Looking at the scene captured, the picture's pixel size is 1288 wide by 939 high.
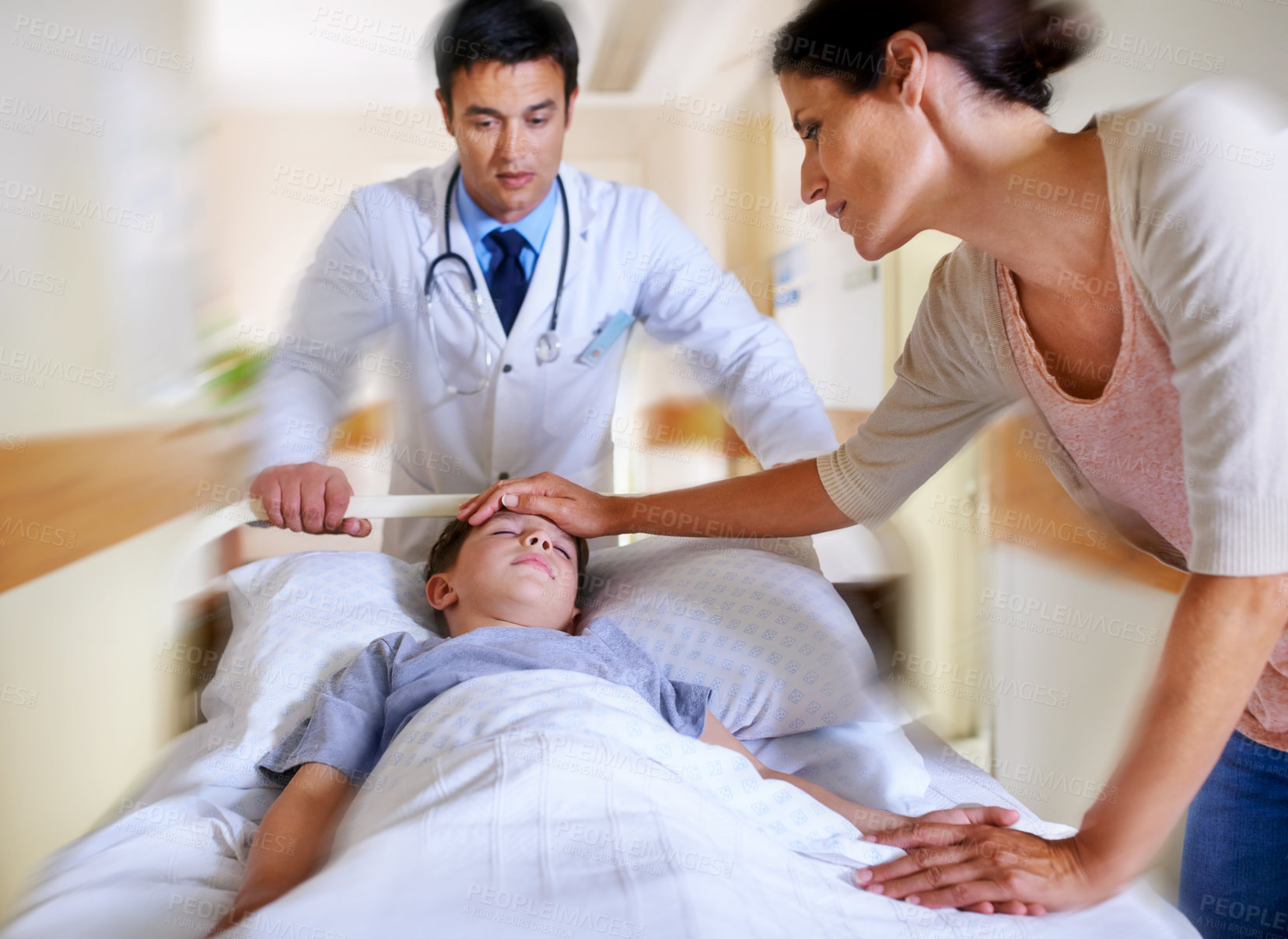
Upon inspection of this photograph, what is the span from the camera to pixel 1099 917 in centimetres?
87

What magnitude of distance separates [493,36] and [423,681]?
1.05 metres

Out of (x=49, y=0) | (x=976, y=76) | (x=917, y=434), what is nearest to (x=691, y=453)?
(x=49, y=0)

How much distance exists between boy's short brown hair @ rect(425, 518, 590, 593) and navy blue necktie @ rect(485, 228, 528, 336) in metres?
0.48

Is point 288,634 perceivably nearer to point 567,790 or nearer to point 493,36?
point 567,790

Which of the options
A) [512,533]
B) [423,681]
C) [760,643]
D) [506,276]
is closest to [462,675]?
[423,681]

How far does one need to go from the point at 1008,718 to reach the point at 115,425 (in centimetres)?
234

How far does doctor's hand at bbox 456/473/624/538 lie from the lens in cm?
138

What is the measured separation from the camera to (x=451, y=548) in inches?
55.4

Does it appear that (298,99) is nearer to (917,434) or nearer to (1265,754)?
(917,434)

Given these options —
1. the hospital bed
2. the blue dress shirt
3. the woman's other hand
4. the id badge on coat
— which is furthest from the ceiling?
the woman's other hand

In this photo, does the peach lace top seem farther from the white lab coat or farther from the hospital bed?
the white lab coat

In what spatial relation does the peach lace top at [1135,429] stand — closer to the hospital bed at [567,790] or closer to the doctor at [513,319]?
the hospital bed at [567,790]

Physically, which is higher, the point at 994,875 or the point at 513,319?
the point at 513,319

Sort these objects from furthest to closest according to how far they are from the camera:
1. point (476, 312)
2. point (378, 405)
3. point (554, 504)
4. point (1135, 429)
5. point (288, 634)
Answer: point (378, 405) < point (476, 312) < point (554, 504) < point (288, 634) < point (1135, 429)
